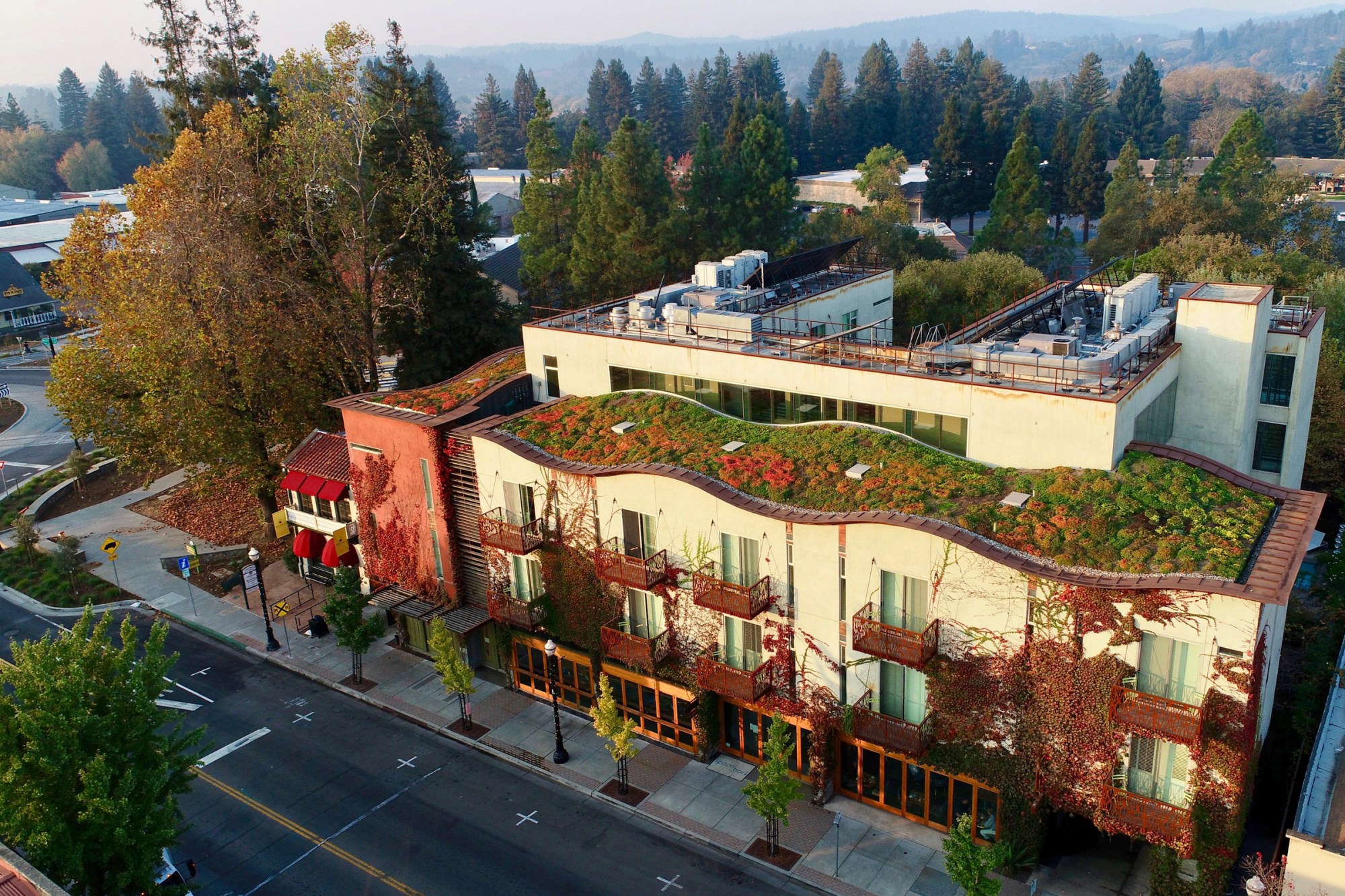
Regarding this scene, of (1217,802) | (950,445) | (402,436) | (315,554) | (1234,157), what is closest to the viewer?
(1217,802)

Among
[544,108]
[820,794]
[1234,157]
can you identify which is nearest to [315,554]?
[820,794]

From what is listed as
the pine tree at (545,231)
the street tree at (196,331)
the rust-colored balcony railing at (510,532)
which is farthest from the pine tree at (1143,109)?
the rust-colored balcony railing at (510,532)

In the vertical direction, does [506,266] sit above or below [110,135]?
below

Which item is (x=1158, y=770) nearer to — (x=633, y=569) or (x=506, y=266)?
(x=633, y=569)

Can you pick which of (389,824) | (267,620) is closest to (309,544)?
(267,620)

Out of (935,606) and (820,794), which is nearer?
(935,606)

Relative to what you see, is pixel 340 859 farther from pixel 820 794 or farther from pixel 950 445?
pixel 950 445

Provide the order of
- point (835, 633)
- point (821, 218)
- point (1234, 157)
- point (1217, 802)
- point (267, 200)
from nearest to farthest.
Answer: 1. point (1217, 802)
2. point (835, 633)
3. point (267, 200)
4. point (821, 218)
5. point (1234, 157)
